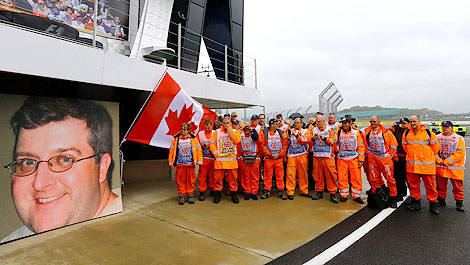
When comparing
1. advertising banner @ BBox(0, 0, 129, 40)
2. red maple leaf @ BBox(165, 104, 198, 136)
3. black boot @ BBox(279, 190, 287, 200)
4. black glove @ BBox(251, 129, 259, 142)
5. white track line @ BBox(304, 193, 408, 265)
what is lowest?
white track line @ BBox(304, 193, 408, 265)

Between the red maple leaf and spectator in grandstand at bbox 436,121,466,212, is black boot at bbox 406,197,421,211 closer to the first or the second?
spectator in grandstand at bbox 436,121,466,212

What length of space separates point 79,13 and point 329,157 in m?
7.03

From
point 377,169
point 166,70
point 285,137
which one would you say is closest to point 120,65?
point 166,70

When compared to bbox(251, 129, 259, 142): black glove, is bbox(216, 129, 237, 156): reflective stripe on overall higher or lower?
lower

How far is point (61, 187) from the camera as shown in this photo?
3932mm

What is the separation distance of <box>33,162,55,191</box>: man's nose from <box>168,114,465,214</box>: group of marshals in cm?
197

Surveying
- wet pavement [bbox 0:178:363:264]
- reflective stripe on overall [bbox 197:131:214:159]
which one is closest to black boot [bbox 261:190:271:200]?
wet pavement [bbox 0:178:363:264]

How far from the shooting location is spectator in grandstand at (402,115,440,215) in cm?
438

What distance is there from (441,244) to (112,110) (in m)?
5.67

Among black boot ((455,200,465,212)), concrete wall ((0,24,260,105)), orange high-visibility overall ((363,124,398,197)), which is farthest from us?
orange high-visibility overall ((363,124,398,197))

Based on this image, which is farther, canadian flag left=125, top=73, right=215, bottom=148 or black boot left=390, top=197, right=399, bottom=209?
black boot left=390, top=197, right=399, bottom=209

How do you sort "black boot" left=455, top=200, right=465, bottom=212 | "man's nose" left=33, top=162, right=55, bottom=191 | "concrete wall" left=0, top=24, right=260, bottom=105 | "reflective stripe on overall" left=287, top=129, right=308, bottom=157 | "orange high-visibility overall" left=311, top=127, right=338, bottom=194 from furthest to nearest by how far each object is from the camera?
"reflective stripe on overall" left=287, top=129, right=308, bottom=157
"orange high-visibility overall" left=311, top=127, right=338, bottom=194
"black boot" left=455, top=200, right=465, bottom=212
"man's nose" left=33, top=162, right=55, bottom=191
"concrete wall" left=0, top=24, right=260, bottom=105

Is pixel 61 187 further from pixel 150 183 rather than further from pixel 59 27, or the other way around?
pixel 150 183

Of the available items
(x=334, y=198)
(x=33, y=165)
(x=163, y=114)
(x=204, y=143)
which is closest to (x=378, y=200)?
(x=334, y=198)
